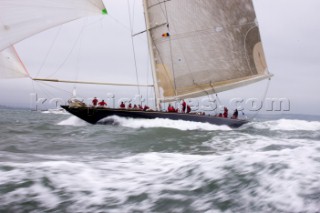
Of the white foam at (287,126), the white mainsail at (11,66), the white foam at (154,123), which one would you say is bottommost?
the white foam at (287,126)

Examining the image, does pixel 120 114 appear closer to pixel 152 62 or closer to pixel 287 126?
pixel 152 62

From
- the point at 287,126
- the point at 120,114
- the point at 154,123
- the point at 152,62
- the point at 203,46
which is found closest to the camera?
the point at 154,123

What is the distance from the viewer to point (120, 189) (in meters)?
4.84

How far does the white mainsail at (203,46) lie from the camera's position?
2053 cm

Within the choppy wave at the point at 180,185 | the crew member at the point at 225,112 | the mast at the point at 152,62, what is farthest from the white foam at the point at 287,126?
the choppy wave at the point at 180,185

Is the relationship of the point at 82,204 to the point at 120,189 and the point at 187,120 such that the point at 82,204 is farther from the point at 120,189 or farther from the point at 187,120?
the point at 187,120

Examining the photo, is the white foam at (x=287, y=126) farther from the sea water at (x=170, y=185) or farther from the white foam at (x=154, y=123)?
the sea water at (x=170, y=185)

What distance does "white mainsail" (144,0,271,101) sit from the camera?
20531 millimetres

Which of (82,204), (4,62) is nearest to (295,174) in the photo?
(82,204)

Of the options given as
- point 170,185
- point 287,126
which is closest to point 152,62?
point 170,185

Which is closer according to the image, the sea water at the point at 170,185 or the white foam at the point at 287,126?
the sea water at the point at 170,185

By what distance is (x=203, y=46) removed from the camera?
70.4 ft

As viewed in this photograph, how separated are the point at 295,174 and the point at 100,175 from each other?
10.3ft

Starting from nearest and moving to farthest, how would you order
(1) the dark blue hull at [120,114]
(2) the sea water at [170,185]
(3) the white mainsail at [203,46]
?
(2) the sea water at [170,185], (1) the dark blue hull at [120,114], (3) the white mainsail at [203,46]
